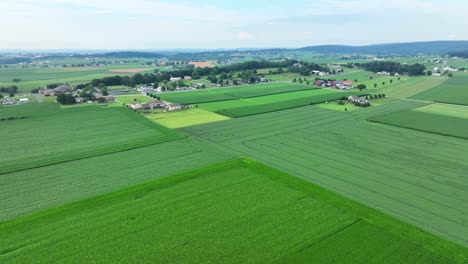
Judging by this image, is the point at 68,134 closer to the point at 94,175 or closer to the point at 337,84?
the point at 94,175

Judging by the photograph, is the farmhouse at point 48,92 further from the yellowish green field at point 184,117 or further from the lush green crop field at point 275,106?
the lush green crop field at point 275,106

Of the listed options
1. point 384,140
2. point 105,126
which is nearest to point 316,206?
point 384,140

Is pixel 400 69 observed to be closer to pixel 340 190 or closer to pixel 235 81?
pixel 235 81

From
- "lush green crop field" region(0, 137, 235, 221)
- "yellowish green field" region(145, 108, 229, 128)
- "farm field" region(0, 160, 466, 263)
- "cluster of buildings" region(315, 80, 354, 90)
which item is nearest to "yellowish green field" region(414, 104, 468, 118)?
"cluster of buildings" region(315, 80, 354, 90)

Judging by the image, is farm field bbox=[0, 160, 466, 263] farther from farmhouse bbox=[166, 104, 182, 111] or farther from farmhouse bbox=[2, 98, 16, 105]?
farmhouse bbox=[2, 98, 16, 105]

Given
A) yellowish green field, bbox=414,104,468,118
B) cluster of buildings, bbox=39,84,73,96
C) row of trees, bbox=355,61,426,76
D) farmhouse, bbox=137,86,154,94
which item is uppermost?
row of trees, bbox=355,61,426,76
